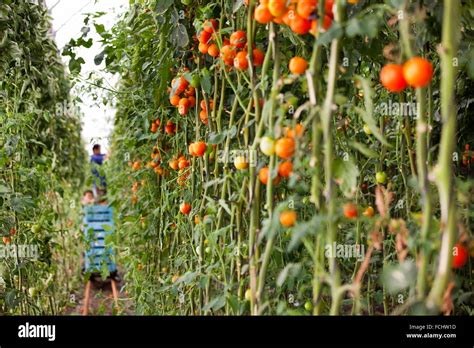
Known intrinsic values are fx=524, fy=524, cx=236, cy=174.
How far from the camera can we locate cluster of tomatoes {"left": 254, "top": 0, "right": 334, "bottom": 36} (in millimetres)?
695

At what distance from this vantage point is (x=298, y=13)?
0.71 meters

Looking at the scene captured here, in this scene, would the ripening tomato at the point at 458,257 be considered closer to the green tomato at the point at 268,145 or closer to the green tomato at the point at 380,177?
the green tomato at the point at 268,145

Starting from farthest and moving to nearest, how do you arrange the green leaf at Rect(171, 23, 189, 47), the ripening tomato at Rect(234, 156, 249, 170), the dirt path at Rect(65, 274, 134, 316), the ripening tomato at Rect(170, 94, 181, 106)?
1. the dirt path at Rect(65, 274, 134, 316)
2. the ripening tomato at Rect(170, 94, 181, 106)
3. the green leaf at Rect(171, 23, 189, 47)
4. the ripening tomato at Rect(234, 156, 249, 170)

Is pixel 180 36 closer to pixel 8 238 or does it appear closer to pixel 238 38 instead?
pixel 238 38

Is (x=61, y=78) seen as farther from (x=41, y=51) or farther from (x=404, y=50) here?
(x=404, y=50)

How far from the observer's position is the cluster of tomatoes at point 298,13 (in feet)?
2.28

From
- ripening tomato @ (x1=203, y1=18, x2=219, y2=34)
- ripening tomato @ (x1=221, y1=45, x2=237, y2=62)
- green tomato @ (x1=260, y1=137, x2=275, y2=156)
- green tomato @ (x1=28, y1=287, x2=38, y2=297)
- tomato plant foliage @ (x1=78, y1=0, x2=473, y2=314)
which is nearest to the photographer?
tomato plant foliage @ (x1=78, y1=0, x2=473, y2=314)

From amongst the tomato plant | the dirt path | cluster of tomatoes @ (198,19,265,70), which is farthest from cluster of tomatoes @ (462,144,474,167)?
the dirt path

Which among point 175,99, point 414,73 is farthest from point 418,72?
point 175,99

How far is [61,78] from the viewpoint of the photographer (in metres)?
3.23

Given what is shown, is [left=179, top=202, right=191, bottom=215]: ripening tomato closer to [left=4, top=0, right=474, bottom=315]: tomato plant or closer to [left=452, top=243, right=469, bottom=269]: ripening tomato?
[left=4, top=0, right=474, bottom=315]: tomato plant

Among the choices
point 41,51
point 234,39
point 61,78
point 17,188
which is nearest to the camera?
point 234,39
